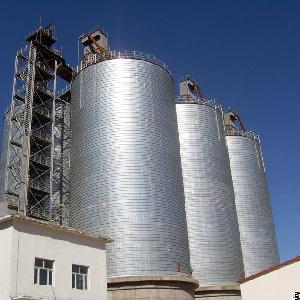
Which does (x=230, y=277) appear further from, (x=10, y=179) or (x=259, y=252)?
(x=10, y=179)

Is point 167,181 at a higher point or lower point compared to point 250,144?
lower

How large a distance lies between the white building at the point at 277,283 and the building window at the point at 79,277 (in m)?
10.3

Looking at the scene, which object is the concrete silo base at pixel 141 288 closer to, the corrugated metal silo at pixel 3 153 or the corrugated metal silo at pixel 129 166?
the corrugated metal silo at pixel 129 166

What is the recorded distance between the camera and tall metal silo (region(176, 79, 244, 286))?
49.2 metres

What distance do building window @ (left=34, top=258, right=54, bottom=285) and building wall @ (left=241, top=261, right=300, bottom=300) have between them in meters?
Answer: 12.2

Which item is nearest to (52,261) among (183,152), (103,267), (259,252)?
(103,267)

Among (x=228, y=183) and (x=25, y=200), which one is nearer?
(x=25, y=200)

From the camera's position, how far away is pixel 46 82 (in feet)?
180

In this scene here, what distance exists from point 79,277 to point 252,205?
1264 inches

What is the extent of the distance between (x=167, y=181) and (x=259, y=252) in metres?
18.5

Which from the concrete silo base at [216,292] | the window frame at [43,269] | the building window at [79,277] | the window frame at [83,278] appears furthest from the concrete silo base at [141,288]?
the window frame at [43,269]

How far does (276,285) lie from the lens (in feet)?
95.7

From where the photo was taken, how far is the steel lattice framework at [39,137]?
48.5 m

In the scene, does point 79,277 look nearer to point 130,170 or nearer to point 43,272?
point 43,272
